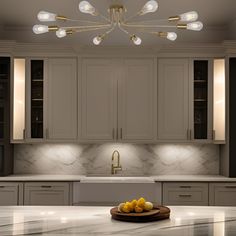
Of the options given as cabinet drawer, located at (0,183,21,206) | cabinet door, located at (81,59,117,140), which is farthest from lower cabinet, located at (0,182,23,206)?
cabinet door, located at (81,59,117,140)

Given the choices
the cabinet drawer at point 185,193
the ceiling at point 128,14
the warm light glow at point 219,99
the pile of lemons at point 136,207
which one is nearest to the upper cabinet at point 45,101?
the ceiling at point 128,14

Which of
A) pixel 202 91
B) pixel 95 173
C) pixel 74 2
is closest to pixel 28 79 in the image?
pixel 74 2

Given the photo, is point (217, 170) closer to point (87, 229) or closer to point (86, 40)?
point (86, 40)

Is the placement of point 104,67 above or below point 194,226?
above

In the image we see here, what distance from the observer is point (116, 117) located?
5191 millimetres

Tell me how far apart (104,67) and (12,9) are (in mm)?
1332

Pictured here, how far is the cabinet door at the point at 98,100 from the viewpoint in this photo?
17.0 ft

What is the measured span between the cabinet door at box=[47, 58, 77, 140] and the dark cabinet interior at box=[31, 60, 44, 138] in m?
0.12

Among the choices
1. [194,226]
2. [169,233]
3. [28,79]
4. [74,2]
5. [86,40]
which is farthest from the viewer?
[86,40]

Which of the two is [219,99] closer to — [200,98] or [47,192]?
[200,98]

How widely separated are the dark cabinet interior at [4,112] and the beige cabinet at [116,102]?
3.10 feet

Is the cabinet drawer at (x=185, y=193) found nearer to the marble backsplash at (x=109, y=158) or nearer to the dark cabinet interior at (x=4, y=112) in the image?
the marble backsplash at (x=109, y=158)

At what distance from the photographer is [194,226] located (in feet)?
7.77

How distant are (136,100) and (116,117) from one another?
34 cm
